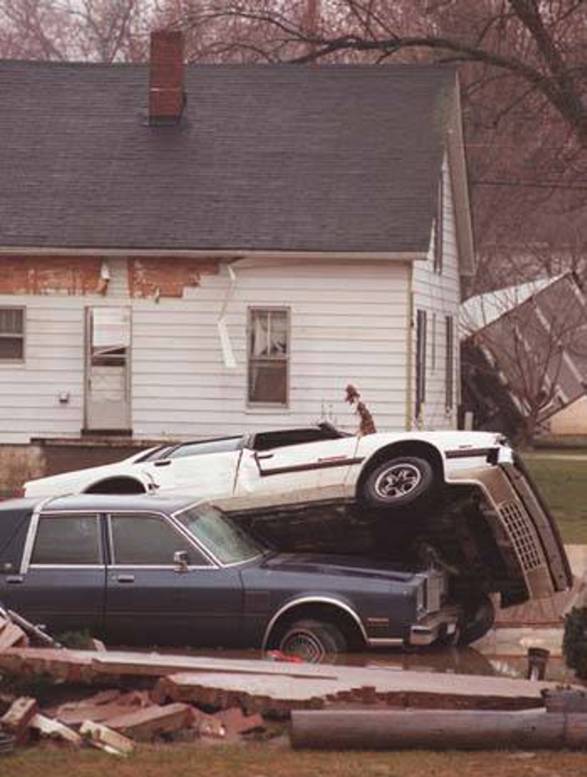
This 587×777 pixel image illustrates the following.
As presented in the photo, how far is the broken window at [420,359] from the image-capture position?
28.5 meters

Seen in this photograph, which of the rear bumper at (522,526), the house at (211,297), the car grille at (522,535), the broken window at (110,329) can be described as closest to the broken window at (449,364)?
the house at (211,297)

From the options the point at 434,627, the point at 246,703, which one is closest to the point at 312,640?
the point at 434,627

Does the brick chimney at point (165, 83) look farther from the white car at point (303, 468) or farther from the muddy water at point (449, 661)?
the muddy water at point (449, 661)

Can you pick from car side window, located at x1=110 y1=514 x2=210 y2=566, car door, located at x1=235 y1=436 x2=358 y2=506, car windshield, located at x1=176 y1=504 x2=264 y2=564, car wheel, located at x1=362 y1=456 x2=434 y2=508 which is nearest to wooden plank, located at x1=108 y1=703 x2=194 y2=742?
car side window, located at x1=110 y1=514 x2=210 y2=566

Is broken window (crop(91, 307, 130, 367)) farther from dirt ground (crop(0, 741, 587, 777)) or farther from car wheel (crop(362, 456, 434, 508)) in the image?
dirt ground (crop(0, 741, 587, 777))

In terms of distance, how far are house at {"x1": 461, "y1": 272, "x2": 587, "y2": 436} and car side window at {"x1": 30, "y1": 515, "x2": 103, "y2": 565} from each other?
29.7 m

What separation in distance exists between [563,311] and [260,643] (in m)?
34.5

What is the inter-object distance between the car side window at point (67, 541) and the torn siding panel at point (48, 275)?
521 inches

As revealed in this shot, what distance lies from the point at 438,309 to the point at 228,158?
435 centimetres

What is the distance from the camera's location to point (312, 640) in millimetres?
14602

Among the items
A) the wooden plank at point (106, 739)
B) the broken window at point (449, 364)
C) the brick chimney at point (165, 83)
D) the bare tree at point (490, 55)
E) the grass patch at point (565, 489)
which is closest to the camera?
the wooden plank at point (106, 739)

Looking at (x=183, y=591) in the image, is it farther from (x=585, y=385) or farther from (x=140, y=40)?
(x=140, y=40)

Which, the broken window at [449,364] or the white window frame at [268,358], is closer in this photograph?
the white window frame at [268,358]

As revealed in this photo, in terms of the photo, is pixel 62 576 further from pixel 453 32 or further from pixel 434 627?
pixel 453 32
